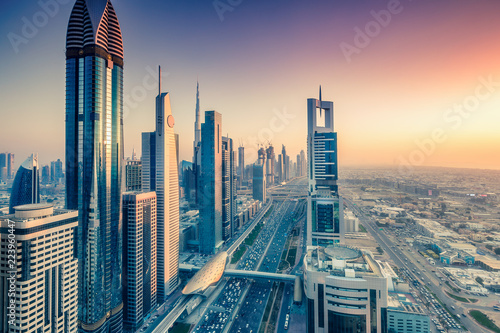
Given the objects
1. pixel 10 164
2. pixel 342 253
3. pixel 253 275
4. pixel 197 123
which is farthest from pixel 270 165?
pixel 342 253

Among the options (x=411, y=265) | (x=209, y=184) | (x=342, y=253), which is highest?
(x=209, y=184)

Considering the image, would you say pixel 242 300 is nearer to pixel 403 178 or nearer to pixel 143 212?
pixel 143 212

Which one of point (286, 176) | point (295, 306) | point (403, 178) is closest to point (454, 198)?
point (403, 178)

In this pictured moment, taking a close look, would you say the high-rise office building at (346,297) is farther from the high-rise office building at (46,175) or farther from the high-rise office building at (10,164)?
the high-rise office building at (46,175)

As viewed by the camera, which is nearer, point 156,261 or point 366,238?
point 156,261

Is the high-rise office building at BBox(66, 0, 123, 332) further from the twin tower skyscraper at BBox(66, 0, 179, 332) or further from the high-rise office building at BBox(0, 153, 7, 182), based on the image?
the high-rise office building at BBox(0, 153, 7, 182)

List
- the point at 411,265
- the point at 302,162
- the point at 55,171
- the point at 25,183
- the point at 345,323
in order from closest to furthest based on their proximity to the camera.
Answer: the point at 345,323 < the point at 25,183 < the point at 411,265 < the point at 55,171 < the point at 302,162

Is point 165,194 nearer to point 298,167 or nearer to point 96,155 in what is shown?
point 96,155
